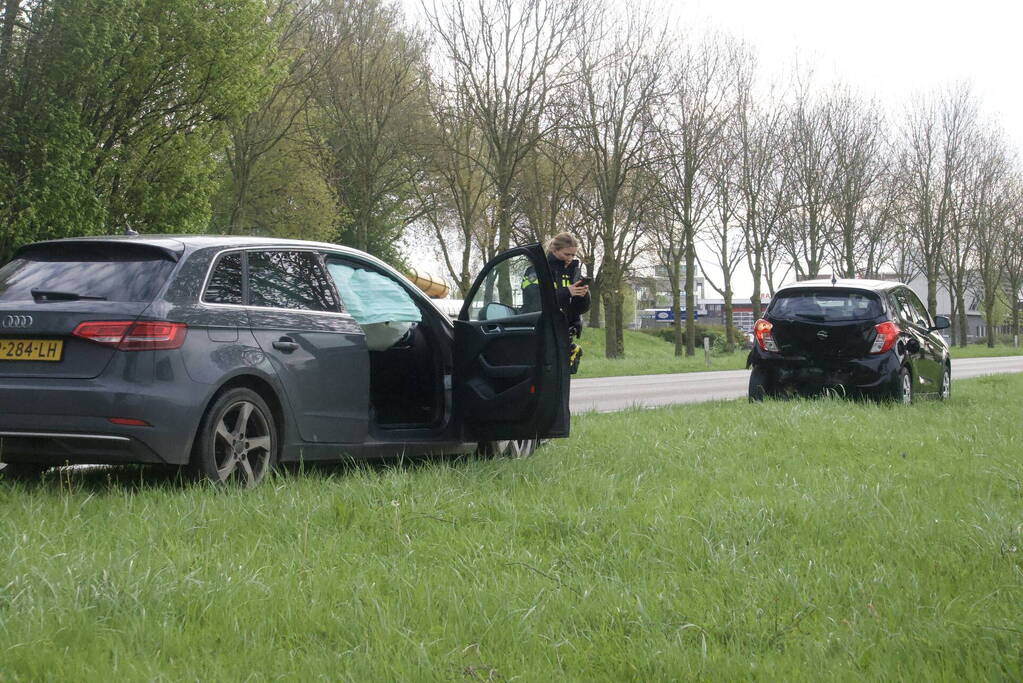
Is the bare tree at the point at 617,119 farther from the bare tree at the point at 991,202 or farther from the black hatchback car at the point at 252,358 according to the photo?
the black hatchback car at the point at 252,358

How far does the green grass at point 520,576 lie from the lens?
11.4 feet

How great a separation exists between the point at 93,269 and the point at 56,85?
15.6 metres

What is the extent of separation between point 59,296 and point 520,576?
10.5 ft

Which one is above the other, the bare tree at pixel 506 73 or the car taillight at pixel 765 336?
the bare tree at pixel 506 73

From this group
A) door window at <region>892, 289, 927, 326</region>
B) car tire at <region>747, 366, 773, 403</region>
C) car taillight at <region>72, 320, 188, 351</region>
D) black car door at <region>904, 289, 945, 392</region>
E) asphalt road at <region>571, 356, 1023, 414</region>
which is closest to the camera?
car taillight at <region>72, 320, 188, 351</region>

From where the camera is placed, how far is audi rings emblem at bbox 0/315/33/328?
20.0 feet

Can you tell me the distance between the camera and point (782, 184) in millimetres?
39500

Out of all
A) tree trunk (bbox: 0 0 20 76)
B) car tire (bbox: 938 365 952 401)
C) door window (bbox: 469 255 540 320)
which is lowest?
car tire (bbox: 938 365 952 401)

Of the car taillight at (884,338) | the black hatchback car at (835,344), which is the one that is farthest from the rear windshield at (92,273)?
the car taillight at (884,338)

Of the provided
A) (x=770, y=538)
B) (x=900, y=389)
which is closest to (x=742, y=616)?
(x=770, y=538)

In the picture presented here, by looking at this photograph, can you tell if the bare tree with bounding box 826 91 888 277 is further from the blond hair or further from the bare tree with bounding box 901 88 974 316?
the blond hair

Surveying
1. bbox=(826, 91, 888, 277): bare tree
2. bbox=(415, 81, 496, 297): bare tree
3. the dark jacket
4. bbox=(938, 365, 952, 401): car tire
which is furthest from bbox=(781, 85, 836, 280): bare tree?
the dark jacket

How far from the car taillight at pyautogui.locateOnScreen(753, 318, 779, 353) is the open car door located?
542cm

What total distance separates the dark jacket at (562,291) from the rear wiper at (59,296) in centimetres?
263
